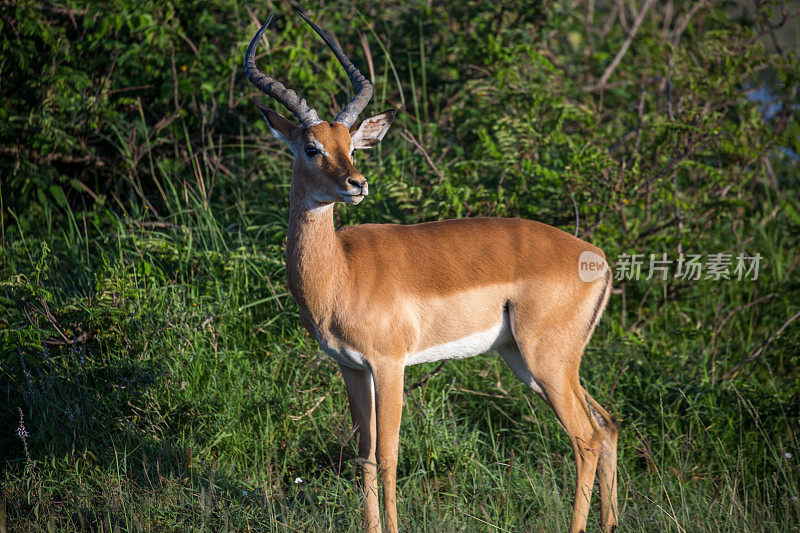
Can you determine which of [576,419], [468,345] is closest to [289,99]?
[468,345]

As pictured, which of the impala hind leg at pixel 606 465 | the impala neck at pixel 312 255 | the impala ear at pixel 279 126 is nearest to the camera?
the impala neck at pixel 312 255

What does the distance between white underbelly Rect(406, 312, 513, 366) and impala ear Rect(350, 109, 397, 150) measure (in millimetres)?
1016

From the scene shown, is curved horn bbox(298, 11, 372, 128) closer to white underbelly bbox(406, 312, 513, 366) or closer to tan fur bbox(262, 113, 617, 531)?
tan fur bbox(262, 113, 617, 531)

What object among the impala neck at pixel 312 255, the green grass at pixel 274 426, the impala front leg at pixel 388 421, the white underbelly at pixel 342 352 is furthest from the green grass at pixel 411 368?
the impala neck at pixel 312 255

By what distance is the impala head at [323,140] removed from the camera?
303 centimetres

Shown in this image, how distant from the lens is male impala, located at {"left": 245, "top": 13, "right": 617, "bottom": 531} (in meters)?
3.25

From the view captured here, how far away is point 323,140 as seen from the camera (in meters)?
3.17

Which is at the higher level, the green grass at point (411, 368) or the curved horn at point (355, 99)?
the curved horn at point (355, 99)

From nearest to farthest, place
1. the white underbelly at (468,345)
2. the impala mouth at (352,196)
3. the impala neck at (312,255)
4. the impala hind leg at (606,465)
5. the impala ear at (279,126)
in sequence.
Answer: the impala mouth at (352,196)
the impala neck at (312,255)
the impala ear at (279,126)
the white underbelly at (468,345)
the impala hind leg at (606,465)

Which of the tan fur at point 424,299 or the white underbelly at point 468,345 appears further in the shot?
the white underbelly at point 468,345

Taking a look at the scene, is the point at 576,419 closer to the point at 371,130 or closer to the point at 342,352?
the point at 342,352

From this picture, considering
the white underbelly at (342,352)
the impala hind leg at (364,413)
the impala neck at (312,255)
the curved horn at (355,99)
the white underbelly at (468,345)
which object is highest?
the curved horn at (355,99)

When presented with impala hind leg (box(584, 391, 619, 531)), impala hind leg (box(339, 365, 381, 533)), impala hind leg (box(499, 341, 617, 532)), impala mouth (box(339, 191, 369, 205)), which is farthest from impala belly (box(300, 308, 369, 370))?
impala hind leg (box(584, 391, 619, 531))

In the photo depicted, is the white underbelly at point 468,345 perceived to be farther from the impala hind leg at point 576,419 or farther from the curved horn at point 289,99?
the curved horn at point 289,99
